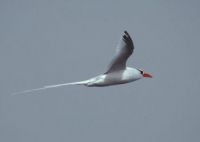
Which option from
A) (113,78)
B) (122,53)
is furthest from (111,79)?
(122,53)

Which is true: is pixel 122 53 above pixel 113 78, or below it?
above

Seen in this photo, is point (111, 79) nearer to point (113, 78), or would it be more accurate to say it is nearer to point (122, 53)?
point (113, 78)

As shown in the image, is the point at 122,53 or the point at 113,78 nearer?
the point at 122,53

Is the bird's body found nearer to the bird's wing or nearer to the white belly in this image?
the white belly

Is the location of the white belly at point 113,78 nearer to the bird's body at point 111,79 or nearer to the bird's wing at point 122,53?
the bird's body at point 111,79

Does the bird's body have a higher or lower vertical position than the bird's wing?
lower

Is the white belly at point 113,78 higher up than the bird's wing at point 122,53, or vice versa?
the bird's wing at point 122,53

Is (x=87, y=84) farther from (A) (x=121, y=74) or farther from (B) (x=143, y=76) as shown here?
(B) (x=143, y=76)

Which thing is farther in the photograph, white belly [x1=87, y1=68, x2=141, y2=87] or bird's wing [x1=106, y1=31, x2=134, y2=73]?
white belly [x1=87, y1=68, x2=141, y2=87]

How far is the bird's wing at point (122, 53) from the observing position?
14.7 metres

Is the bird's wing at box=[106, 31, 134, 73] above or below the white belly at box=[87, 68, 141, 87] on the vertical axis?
above

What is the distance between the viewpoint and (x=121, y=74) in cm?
1523

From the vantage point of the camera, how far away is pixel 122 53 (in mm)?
14938

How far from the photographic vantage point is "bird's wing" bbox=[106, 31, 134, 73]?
578 inches
